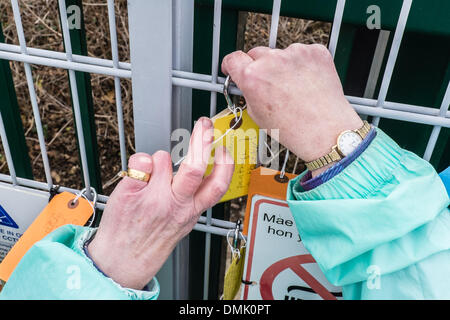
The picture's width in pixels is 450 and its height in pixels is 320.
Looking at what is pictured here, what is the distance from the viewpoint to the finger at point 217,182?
74 cm

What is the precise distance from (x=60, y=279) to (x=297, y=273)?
0.52m

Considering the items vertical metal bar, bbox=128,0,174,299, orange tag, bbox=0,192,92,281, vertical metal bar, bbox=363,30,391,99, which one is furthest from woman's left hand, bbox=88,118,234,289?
vertical metal bar, bbox=363,30,391,99

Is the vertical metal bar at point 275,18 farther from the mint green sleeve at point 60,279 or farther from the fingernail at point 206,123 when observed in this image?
the mint green sleeve at point 60,279

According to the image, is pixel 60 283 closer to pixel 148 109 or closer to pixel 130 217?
pixel 130 217

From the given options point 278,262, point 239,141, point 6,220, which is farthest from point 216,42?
point 6,220

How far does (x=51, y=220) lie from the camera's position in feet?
3.29

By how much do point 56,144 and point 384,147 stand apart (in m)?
2.10

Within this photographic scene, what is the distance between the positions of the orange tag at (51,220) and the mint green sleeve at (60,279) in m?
0.20

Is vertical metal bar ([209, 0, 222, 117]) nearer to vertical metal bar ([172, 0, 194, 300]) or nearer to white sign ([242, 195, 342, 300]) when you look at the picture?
vertical metal bar ([172, 0, 194, 300])

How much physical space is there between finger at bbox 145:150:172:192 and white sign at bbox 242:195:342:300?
0.22m

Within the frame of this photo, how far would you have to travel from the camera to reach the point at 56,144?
2.42m

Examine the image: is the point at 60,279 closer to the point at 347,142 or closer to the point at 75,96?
the point at 75,96
